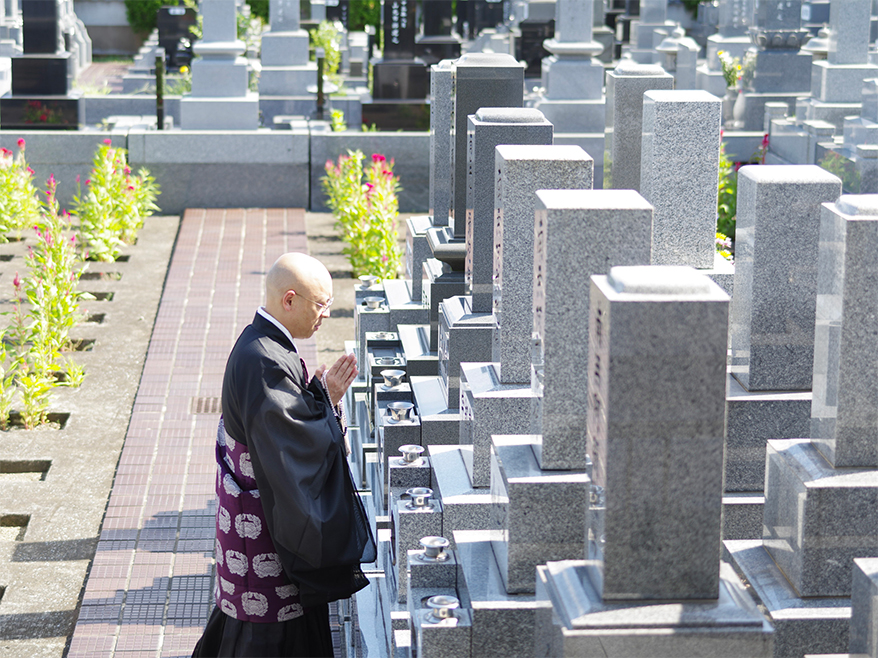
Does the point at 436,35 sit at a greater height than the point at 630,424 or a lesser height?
greater

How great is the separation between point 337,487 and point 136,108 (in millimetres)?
15260

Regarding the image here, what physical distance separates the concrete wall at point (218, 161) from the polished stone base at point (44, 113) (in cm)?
88

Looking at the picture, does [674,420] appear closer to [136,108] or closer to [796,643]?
[796,643]

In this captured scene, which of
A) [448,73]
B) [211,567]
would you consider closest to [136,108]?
[448,73]

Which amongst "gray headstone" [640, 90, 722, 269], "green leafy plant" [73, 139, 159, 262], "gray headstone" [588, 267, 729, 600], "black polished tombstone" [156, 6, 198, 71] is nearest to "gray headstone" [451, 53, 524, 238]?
"gray headstone" [640, 90, 722, 269]

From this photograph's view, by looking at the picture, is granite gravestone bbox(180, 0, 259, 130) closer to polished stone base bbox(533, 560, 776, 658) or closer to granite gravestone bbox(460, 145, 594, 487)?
granite gravestone bbox(460, 145, 594, 487)

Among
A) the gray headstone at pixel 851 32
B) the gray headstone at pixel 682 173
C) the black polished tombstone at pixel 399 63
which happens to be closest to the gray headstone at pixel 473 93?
the gray headstone at pixel 682 173

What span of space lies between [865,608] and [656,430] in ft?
2.65

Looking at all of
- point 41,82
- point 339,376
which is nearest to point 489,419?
point 339,376

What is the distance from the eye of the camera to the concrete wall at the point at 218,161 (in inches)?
526

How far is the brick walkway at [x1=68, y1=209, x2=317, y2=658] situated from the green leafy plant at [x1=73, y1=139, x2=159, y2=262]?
59 cm

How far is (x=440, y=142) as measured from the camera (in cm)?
744

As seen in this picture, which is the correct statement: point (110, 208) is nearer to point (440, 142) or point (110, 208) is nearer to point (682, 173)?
point (440, 142)

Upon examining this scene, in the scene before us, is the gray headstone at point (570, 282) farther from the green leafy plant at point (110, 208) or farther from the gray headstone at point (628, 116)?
the green leafy plant at point (110, 208)
